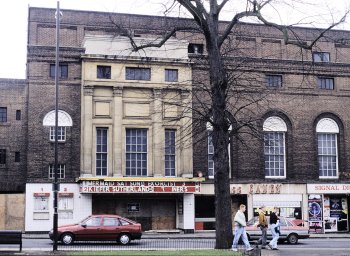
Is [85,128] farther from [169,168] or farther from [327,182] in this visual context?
[327,182]

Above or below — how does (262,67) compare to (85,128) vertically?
above

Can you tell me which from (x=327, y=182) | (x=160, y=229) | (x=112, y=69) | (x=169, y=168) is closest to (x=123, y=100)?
(x=112, y=69)

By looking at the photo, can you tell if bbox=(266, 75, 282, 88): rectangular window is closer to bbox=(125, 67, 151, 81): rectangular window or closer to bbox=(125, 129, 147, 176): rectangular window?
bbox=(125, 67, 151, 81): rectangular window

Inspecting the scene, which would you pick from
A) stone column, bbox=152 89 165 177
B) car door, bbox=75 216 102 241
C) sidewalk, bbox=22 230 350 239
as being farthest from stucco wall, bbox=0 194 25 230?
car door, bbox=75 216 102 241

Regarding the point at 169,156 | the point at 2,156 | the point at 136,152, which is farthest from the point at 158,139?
the point at 2,156

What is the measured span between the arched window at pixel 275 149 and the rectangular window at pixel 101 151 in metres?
11.6

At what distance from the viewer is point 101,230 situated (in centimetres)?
2894

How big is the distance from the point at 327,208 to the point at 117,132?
16.5 m

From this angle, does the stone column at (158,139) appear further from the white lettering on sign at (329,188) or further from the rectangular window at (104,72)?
the white lettering on sign at (329,188)

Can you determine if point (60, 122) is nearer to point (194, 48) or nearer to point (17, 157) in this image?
point (17, 157)

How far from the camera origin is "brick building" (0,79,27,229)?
40656 millimetres

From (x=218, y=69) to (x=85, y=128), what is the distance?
1907 cm

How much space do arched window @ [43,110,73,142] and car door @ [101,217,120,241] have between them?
11493 mm

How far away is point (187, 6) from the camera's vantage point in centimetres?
2125
